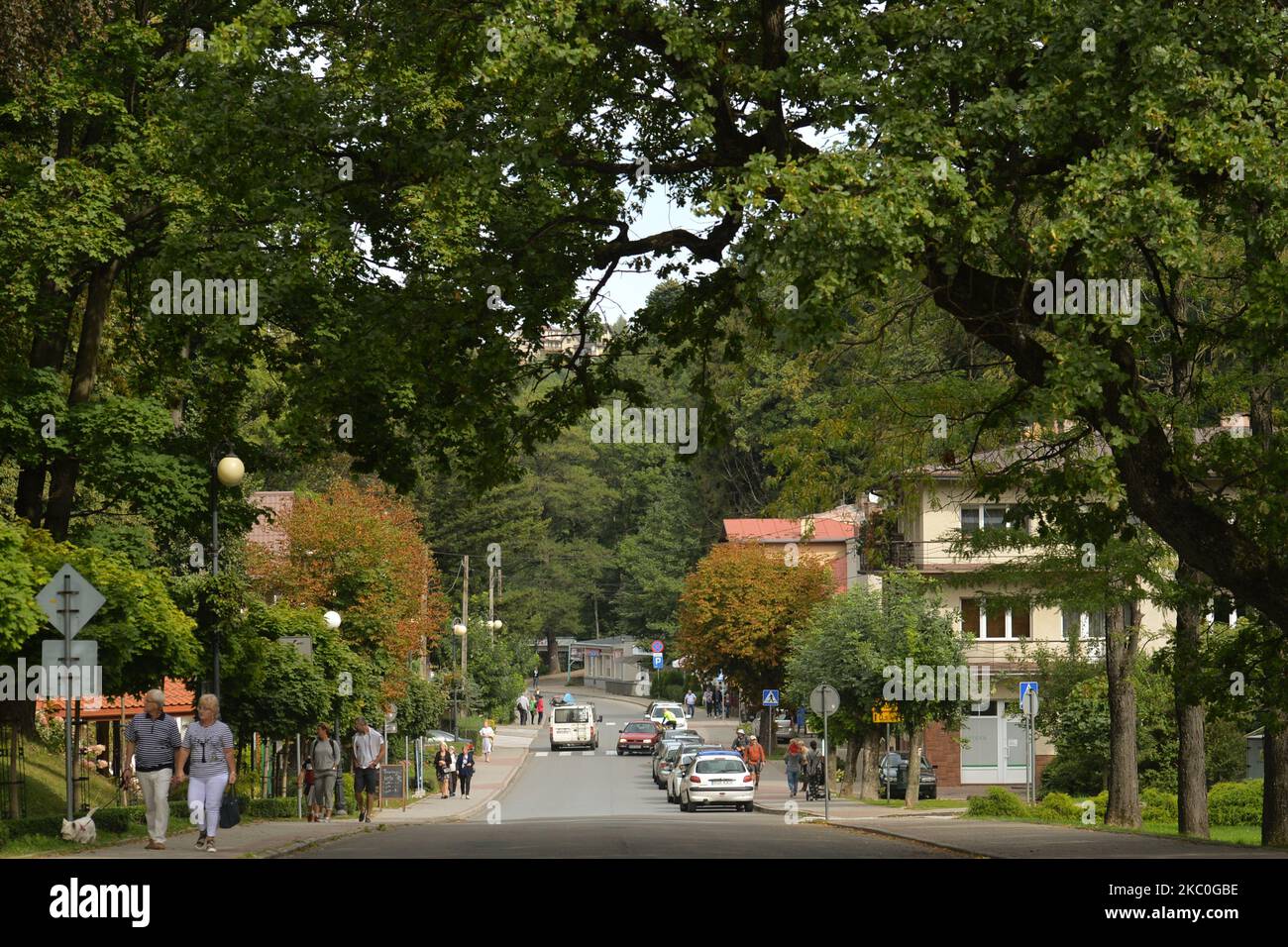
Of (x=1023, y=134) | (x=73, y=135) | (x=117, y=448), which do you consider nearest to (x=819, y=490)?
(x=1023, y=134)

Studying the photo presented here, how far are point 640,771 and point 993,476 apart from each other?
153 ft

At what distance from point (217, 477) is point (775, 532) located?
63238mm

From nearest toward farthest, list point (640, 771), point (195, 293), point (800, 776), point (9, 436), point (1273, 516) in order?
point (1273, 516) < point (195, 293) < point (9, 436) < point (800, 776) < point (640, 771)

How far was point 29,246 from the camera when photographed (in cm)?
2380

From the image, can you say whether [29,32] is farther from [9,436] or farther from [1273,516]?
[1273,516]

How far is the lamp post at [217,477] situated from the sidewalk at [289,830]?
7.17 ft

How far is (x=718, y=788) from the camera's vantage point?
39.7 metres

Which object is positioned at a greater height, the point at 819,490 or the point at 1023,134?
the point at 1023,134

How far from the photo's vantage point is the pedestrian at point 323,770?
95.8 ft

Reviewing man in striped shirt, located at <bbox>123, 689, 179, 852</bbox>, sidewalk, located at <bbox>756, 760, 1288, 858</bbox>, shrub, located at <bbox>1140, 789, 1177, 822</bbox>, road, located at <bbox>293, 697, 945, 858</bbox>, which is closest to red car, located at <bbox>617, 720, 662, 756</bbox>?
road, located at <bbox>293, 697, 945, 858</bbox>

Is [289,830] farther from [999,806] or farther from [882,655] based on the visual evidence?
[882,655]

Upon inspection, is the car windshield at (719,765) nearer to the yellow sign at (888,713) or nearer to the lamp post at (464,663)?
the yellow sign at (888,713)

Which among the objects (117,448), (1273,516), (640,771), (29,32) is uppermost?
(29,32)

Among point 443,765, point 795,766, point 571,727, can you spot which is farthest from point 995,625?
point 571,727
